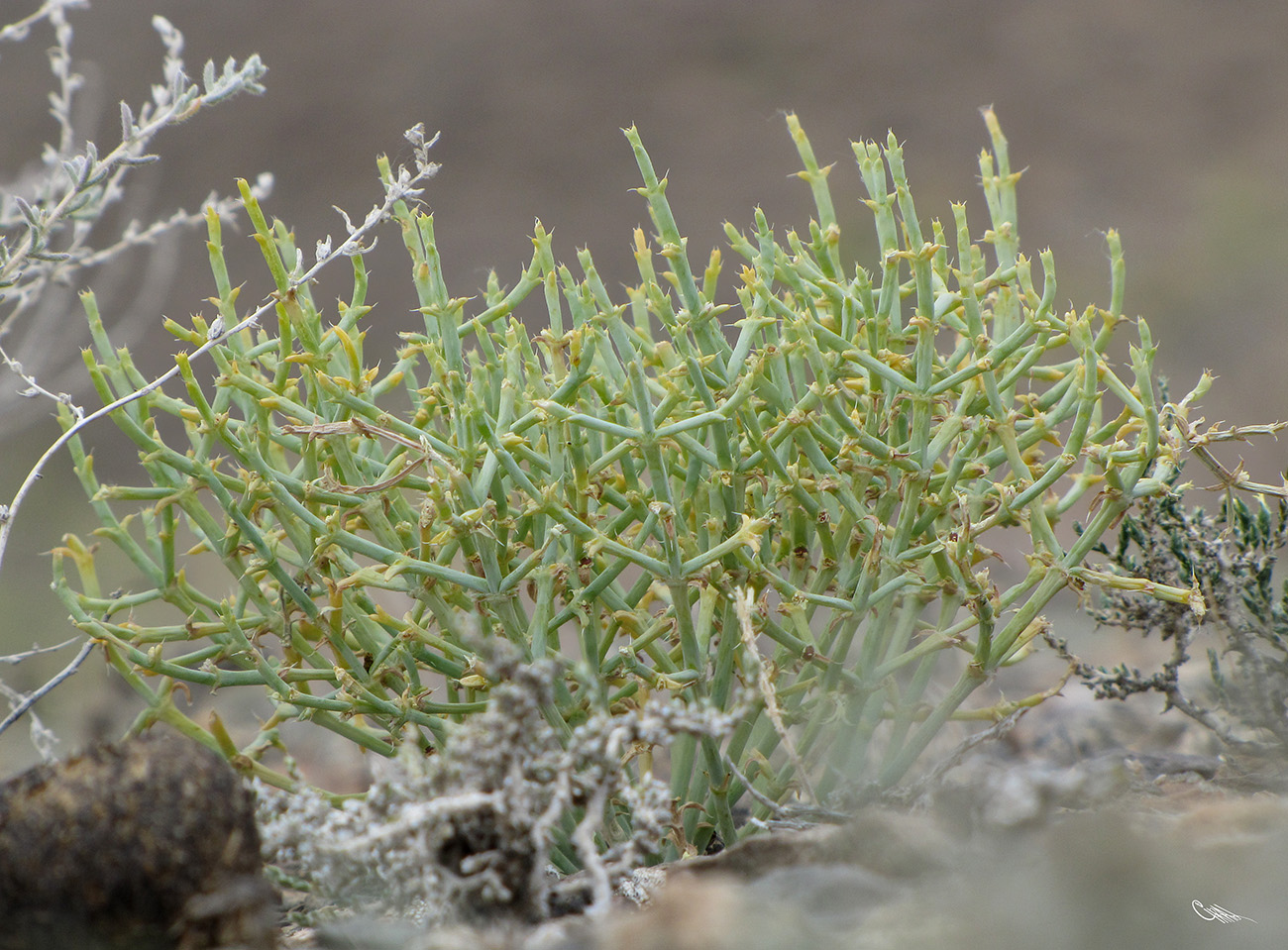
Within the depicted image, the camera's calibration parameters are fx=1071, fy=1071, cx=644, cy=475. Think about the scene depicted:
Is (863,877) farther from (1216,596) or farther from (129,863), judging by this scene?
(1216,596)

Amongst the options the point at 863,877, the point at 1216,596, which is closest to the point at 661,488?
the point at 863,877

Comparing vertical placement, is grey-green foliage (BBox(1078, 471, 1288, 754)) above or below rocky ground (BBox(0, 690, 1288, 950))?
above

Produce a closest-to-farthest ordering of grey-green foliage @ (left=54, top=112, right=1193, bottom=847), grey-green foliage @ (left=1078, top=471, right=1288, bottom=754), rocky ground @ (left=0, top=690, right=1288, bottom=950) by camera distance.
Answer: rocky ground @ (left=0, top=690, right=1288, bottom=950), grey-green foliage @ (left=54, top=112, right=1193, bottom=847), grey-green foliage @ (left=1078, top=471, right=1288, bottom=754)

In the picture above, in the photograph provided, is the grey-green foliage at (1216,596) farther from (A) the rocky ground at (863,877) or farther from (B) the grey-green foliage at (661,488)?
(A) the rocky ground at (863,877)

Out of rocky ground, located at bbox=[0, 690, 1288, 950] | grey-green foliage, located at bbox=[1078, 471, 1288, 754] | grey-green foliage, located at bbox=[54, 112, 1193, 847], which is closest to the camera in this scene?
rocky ground, located at bbox=[0, 690, 1288, 950]

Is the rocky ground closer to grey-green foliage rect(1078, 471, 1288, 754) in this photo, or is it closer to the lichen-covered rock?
the lichen-covered rock

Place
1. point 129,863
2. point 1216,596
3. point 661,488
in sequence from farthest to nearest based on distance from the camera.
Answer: point 1216,596
point 661,488
point 129,863

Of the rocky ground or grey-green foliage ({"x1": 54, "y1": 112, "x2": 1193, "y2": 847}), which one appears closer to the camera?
the rocky ground

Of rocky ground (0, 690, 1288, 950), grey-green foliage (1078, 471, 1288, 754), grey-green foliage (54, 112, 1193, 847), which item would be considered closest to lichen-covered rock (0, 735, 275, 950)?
rocky ground (0, 690, 1288, 950)
